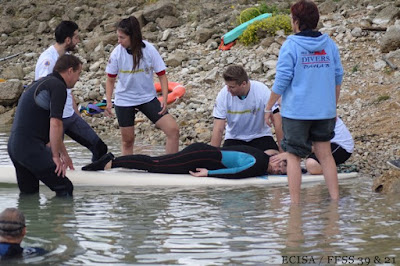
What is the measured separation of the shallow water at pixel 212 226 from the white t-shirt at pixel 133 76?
1240mm

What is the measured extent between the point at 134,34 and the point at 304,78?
9.30ft

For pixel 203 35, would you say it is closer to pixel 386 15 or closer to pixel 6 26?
pixel 386 15

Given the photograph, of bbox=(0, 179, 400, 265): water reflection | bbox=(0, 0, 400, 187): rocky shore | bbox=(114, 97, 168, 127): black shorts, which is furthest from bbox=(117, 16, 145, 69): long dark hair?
bbox=(0, 0, 400, 187): rocky shore

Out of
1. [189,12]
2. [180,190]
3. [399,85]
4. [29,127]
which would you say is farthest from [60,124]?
[189,12]

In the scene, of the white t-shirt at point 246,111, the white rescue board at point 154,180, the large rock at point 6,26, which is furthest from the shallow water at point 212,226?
the large rock at point 6,26

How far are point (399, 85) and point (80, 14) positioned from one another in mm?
13839

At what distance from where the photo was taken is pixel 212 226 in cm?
731

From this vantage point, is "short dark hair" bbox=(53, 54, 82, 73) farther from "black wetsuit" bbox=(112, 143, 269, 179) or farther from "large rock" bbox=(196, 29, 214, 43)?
"large rock" bbox=(196, 29, 214, 43)

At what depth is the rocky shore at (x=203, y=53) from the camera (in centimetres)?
1253

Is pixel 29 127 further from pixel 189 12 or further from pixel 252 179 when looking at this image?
pixel 189 12

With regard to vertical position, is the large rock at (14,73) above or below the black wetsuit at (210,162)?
above

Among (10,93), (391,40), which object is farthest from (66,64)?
(10,93)

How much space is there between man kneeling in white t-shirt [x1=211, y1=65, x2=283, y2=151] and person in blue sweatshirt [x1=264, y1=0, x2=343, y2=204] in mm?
1687

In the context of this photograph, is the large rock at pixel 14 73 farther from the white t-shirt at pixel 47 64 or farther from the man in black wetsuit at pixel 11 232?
the man in black wetsuit at pixel 11 232
